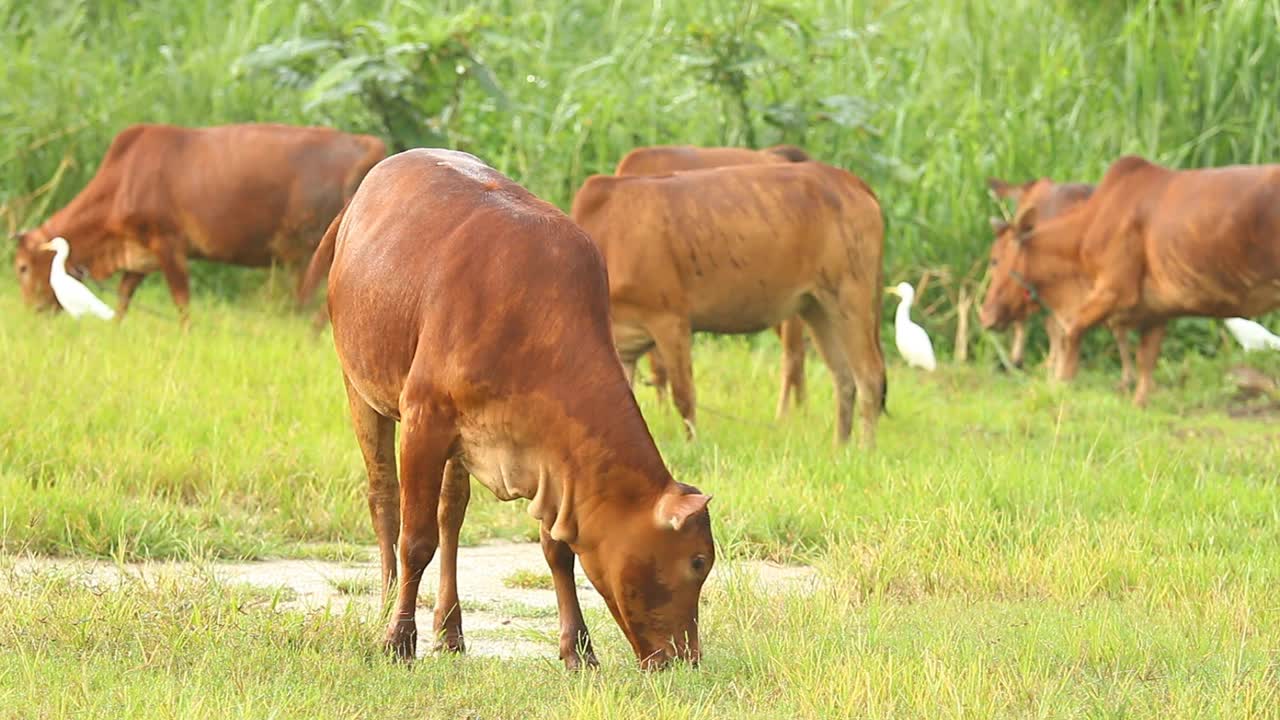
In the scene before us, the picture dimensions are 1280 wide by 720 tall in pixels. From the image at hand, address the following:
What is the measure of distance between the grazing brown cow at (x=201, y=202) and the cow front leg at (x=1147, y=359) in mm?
4864

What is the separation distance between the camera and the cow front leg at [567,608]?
5188 mm

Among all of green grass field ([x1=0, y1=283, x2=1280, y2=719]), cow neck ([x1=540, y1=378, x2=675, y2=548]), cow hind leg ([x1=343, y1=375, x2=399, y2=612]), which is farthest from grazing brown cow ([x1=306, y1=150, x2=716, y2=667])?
cow hind leg ([x1=343, y1=375, x2=399, y2=612])

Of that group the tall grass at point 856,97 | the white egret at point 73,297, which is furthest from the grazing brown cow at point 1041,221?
the white egret at point 73,297

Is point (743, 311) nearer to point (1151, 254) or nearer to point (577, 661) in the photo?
point (1151, 254)

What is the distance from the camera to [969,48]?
47.7 ft

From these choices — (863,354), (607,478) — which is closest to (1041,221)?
(863,354)

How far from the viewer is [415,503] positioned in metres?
5.11

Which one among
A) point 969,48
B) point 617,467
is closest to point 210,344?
point 617,467

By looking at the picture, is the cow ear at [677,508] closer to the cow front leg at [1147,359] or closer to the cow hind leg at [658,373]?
the cow hind leg at [658,373]

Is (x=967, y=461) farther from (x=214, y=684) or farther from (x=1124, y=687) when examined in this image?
(x=214, y=684)

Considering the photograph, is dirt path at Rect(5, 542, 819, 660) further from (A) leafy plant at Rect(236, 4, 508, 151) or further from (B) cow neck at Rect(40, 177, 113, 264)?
(A) leafy plant at Rect(236, 4, 508, 151)

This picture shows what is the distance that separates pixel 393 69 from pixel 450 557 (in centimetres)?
739

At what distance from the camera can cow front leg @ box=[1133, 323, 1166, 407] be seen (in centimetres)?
1108

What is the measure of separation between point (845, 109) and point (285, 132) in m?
3.68
